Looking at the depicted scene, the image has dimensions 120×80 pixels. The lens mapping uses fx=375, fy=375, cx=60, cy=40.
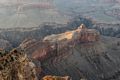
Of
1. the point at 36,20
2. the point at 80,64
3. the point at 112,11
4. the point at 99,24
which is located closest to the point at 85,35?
the point at 80,64

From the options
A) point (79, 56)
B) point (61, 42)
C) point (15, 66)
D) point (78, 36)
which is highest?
point (15, 66)

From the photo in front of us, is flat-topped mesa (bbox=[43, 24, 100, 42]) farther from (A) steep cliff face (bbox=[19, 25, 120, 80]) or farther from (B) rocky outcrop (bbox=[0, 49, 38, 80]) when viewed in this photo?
(B) rocky outcrop (bbox=[0, 49, 38, 80])

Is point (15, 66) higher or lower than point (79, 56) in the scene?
higher

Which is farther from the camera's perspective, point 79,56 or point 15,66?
point 79,56

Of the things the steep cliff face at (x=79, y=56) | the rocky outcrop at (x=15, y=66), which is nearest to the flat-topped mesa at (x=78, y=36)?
the steep cliff face at (x=79, y=56)

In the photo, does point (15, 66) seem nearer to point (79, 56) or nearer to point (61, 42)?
point (61, 42)

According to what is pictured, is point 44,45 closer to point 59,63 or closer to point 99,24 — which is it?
point 59,63

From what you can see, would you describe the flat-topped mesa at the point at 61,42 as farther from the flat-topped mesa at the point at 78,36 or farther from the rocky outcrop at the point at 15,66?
the rocky outcrop at the point at 15,66

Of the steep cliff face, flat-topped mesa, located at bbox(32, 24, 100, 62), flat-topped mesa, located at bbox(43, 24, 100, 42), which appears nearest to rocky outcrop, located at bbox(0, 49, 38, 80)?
the steep cliff face

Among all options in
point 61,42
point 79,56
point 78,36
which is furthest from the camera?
point 78,36

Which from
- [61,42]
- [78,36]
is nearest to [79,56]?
[61,42]
